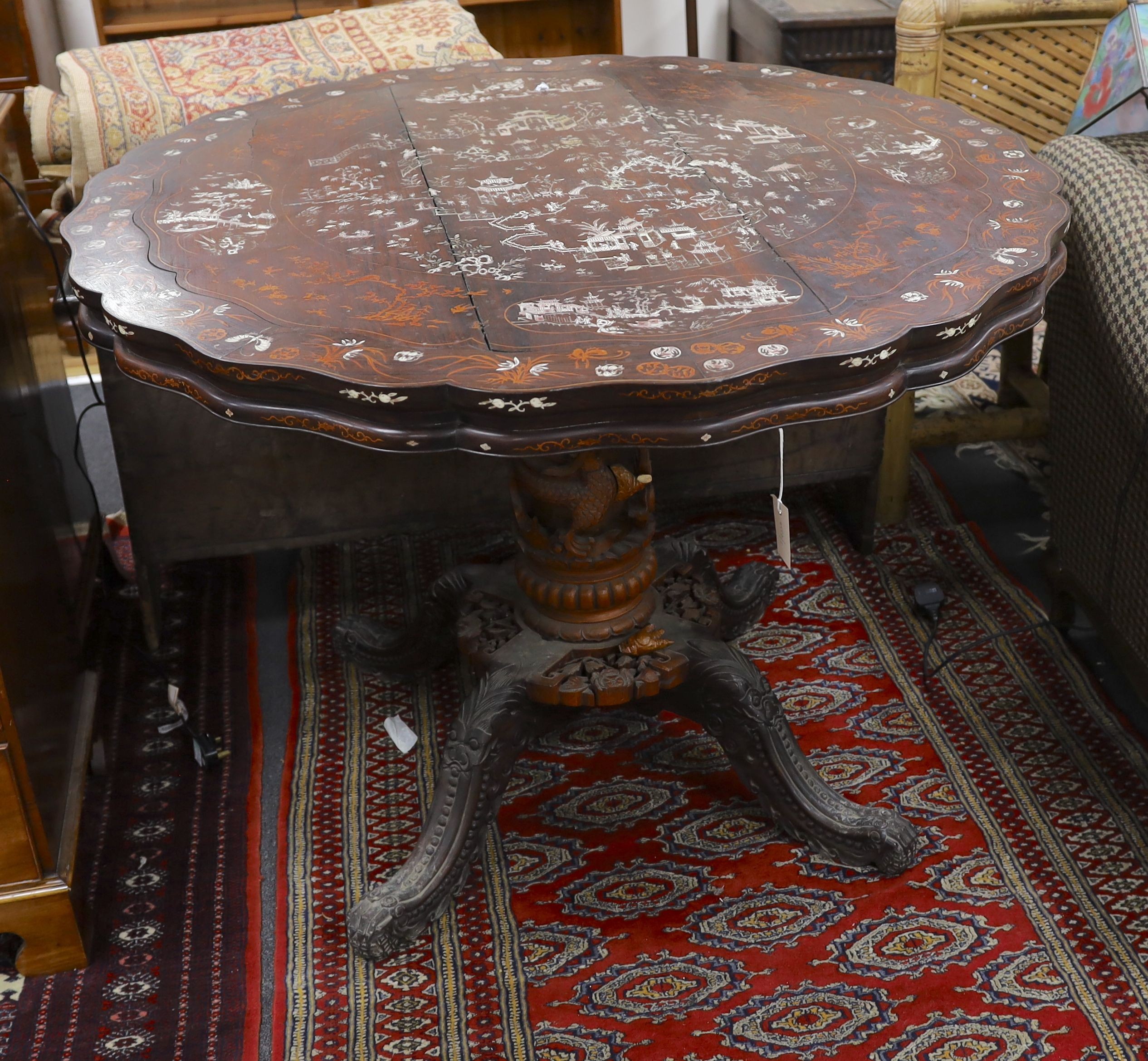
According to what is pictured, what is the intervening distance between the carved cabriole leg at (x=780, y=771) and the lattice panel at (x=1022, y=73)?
120 cm

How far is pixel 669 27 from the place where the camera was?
3.85 meters

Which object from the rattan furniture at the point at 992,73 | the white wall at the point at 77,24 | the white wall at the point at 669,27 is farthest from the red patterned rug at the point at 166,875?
the white wall at the point at 669,27

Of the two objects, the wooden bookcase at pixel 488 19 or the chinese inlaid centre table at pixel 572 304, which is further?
the wooden bookcase at pixel 488 19

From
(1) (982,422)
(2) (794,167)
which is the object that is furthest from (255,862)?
(1) (982,422)

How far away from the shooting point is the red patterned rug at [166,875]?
1.58 metres

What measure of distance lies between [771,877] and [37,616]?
112cm

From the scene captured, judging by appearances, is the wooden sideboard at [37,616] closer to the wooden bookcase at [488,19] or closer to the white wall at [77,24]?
the wooden bookcase at [488,19]

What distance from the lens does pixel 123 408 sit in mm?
2057

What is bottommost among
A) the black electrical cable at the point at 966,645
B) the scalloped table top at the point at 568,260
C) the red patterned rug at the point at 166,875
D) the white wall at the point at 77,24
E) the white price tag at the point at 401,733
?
the black electrical cable at the point at 966,645

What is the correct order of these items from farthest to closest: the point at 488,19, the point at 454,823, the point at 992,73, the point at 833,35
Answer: the point at 488,19, the point at 833,35, the point at 992,73, the point at 454,823

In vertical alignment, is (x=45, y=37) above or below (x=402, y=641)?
above

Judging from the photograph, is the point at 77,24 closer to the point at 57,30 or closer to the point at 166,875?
the point at 57,30

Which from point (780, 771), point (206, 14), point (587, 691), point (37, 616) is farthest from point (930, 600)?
point (206, 14)

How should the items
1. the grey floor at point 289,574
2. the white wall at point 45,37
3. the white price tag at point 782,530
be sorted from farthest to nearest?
the white wall at point 45,37, the grey floor at point 289,574, the white price tag at point 782,530
